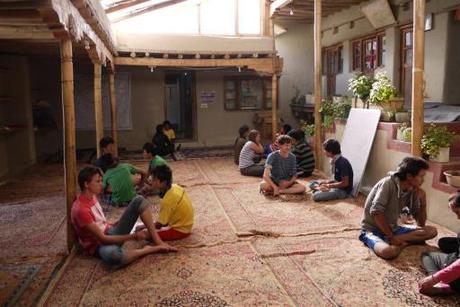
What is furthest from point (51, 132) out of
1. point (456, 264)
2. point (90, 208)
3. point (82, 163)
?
point (456, 264)

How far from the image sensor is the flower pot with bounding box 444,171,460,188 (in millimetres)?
5121

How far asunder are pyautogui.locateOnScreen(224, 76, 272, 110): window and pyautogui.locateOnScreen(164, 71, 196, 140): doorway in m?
1.26

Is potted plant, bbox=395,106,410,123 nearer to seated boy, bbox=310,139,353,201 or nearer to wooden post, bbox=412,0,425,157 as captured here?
wooden post, bbox=412,0,425,157

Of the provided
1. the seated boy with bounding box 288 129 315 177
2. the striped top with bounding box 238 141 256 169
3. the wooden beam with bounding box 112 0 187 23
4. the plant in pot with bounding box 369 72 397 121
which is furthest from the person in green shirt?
the wooden beam with bounding box 112 0 187 23

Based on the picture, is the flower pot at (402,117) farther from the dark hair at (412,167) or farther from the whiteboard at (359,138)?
the dark hair at (412,167)

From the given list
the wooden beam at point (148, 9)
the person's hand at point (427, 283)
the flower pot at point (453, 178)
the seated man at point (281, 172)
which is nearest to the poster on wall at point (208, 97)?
the wooden beam at point (148, 9)

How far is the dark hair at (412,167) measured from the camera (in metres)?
4.23

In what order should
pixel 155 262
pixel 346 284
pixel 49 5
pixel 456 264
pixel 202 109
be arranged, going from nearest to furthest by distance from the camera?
1. pixel 456 264
2. pixel 49 5
3. pixel 346 284
4. pixel 155 262
5. pixel 202 109

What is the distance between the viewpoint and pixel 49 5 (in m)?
3.59

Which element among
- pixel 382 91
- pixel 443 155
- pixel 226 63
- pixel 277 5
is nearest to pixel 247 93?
→ pixel 226 63

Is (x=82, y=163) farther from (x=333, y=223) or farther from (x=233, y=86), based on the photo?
(x=333, y=223)

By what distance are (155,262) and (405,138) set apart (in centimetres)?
424

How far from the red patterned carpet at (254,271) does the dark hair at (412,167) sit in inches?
35.8

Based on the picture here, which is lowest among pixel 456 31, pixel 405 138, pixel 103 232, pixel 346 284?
pixel 346 284
